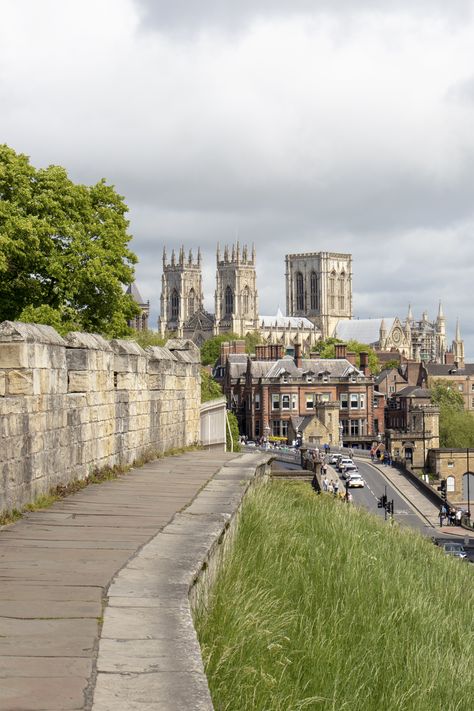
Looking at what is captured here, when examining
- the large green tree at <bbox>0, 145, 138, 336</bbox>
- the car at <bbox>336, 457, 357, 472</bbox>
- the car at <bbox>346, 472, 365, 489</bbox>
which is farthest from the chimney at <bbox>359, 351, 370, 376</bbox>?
the large green tree at <bbox>0, 145, 138, 336</bbox>

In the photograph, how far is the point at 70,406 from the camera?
13.3 metres

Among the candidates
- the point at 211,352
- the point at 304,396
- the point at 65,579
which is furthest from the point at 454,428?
the point at 65,579

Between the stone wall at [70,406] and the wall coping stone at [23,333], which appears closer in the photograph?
the stone wall at [70,406]

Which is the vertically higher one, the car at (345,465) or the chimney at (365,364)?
the chimney at (365,364)

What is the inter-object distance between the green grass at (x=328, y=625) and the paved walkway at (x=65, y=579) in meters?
0.76

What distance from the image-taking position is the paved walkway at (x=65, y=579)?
5.52 m

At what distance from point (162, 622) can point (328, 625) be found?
2545 millimetres

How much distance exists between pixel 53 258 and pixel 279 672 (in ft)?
100

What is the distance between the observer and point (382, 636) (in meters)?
8.90

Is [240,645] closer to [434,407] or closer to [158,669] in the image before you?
[158,669]

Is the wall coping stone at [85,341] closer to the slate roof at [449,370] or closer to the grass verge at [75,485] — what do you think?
the grass verge at [75,485]

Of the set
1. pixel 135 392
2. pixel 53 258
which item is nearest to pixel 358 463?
pixel 53 258

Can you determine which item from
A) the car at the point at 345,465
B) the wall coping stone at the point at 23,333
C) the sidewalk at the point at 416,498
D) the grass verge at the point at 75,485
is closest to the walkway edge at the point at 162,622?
the grass verge at the point at 75,485

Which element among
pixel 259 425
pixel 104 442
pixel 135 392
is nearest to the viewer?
pixel 104 442
